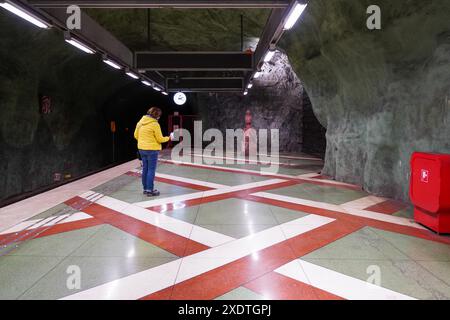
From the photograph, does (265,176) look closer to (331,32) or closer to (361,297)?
(331,32)

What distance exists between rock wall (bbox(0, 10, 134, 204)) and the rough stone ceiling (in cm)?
183

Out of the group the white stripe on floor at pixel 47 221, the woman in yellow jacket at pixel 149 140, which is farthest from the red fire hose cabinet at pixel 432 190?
the white stripe on floor at pixel 47 221

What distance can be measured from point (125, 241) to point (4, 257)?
4.29 ft

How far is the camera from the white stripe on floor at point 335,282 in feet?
9.00

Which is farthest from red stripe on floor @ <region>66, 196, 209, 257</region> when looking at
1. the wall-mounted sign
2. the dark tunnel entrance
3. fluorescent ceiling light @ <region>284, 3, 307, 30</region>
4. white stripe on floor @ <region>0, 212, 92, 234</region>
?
the dark tunnel entrance

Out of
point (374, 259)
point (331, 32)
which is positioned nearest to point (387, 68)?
point (331, 32)

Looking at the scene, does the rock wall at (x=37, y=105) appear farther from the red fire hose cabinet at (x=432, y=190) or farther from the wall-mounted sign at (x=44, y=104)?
the red fire hose cabinet at (x=432, y=190)

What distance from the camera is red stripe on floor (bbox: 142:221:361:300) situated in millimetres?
2793

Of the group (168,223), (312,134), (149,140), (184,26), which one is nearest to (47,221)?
(168,223)

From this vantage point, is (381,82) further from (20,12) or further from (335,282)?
(20,12)

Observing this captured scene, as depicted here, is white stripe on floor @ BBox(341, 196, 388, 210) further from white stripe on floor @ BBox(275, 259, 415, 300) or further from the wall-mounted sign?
the wall-mounted sign

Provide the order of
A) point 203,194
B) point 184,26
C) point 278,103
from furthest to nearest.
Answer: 1. point 278,103
2. point 184,26
3. point 203,194

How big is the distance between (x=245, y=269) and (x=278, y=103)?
17656 mm

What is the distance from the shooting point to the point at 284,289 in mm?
2852
